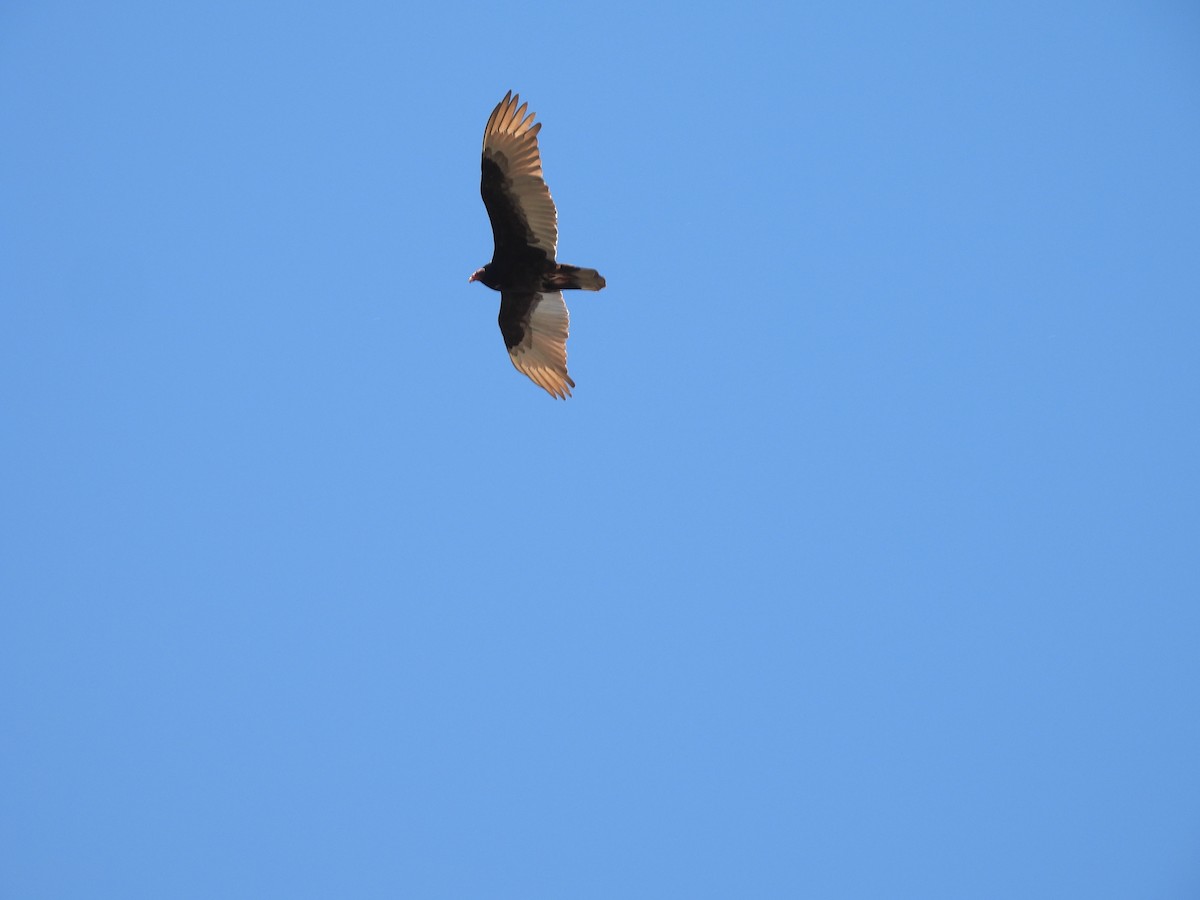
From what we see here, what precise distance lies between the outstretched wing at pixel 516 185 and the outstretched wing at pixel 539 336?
0.99 metres

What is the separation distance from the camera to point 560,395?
14.8 meters

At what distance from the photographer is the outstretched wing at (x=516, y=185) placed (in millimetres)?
13070

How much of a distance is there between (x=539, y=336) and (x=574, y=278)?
132cm

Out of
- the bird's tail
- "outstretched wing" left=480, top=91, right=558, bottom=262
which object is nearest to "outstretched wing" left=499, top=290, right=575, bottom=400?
the bird's tail

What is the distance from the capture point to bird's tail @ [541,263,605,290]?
539 inches

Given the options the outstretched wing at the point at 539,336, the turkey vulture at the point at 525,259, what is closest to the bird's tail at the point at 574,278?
the turkey vulture at the point at 525,259

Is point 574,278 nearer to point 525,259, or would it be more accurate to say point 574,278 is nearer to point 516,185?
point 525,259

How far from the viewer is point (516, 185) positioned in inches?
523

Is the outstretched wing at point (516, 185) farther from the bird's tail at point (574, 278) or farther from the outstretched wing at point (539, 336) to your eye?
the outstretched wing at point (539, 336)

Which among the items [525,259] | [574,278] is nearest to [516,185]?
[525,259]

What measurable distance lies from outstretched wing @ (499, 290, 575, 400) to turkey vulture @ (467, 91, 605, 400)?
0.04ft

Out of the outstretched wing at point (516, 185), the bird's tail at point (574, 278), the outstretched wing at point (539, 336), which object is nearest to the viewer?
the outstretched wing at point (516, 185)

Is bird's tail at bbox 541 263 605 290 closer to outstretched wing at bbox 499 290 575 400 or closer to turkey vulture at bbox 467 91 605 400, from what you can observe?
turkey vulture at bbox 467 91 605 400

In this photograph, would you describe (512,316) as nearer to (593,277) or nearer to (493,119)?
(593,277)
